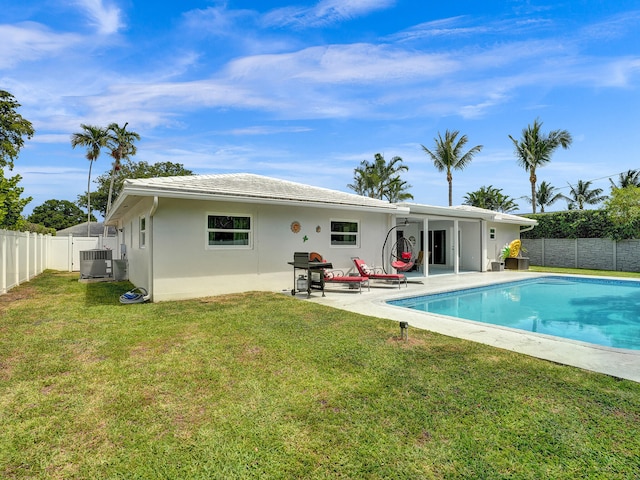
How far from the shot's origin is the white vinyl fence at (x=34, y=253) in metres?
11.2

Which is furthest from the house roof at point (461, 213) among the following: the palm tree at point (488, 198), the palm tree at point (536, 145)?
the palm tree at point (488, 198)

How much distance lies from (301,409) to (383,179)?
33.1m

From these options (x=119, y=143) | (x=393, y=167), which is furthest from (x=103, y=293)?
(x=119, y=143)

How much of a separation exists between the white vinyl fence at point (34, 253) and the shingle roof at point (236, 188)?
5831mm

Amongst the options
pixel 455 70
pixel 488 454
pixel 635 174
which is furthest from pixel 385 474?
pixel 635 174

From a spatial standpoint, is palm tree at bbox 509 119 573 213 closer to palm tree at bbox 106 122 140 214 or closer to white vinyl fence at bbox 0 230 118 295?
white vinyl fence at bbox 0 230 118 295

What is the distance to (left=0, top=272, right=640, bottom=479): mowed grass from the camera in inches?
107

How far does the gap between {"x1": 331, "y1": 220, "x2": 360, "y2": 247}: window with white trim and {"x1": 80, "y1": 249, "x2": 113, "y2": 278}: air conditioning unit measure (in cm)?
1041

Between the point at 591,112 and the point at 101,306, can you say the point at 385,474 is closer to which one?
the point at 101,306

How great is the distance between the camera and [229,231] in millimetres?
10758

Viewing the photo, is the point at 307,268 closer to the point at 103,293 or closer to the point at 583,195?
the point at 103,293

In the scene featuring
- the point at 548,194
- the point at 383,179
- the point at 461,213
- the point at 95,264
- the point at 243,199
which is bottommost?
the point at 95,264

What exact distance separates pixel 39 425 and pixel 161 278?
662cm

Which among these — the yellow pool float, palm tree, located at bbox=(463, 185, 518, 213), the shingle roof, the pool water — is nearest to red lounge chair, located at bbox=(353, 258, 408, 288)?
the pool water
